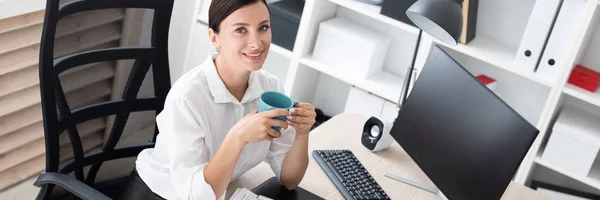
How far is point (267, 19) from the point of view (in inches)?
65.6

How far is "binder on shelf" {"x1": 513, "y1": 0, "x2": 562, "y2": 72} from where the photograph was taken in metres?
2.48

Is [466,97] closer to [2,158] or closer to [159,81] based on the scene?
[159,81]

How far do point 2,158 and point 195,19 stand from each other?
108cm

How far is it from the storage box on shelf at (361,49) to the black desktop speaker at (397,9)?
4 cm

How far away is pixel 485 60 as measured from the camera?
267 centimetres

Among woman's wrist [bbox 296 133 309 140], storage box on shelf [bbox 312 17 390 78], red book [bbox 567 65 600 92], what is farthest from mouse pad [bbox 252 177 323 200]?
red book [bbox 567 65 600 92]

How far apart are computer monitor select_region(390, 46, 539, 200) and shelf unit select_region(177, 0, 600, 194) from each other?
0.83 metres

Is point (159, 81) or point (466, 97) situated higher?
point (466, 97)

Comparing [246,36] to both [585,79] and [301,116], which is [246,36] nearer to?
[301,116]

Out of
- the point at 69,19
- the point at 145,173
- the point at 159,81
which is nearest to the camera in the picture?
the point at 69,19

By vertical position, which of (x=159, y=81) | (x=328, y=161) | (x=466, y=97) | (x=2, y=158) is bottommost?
(x=2, y=158)

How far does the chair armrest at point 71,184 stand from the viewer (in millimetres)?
1579

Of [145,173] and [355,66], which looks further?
[355,66]

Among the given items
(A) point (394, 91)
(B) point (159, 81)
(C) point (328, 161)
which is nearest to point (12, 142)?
(B) point (159, 81)
